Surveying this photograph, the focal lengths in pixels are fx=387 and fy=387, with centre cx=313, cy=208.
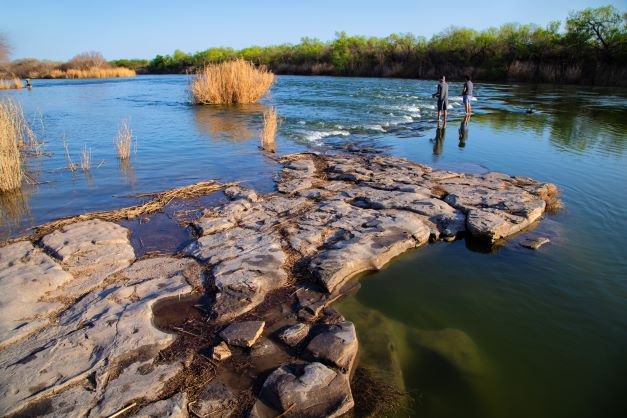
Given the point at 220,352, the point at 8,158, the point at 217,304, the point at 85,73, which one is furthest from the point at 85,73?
the point at 220,352

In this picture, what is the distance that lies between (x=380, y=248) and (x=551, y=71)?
1505 inches

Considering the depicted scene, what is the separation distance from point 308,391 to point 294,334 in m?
0.56

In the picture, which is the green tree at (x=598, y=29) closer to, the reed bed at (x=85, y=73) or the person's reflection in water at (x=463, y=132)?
the person's reflection in water at (x=463, y=132)

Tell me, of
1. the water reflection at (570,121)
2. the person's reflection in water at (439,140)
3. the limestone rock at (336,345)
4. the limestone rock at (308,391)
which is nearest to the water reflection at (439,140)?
the person's reflection in water at (439,140)

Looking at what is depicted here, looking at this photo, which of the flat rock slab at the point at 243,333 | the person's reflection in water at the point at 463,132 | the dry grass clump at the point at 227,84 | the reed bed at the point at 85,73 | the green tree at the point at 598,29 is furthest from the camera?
the reed bed at the point at 85,73

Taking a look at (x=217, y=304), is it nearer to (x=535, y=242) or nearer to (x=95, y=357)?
(x=95, y=357)

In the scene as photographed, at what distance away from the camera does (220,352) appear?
2.70 metres

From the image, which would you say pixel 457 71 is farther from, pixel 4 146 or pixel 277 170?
pixel 4 146

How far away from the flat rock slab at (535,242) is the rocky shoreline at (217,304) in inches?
10.2

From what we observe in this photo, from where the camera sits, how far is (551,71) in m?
34.1

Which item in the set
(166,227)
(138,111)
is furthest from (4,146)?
(138,111)

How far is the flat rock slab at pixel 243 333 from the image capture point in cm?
282

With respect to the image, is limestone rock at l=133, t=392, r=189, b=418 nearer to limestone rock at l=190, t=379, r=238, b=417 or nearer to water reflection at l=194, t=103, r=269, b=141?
limestone rock at l=190, t=379, r=238, b=417

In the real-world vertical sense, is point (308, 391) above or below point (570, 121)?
below
